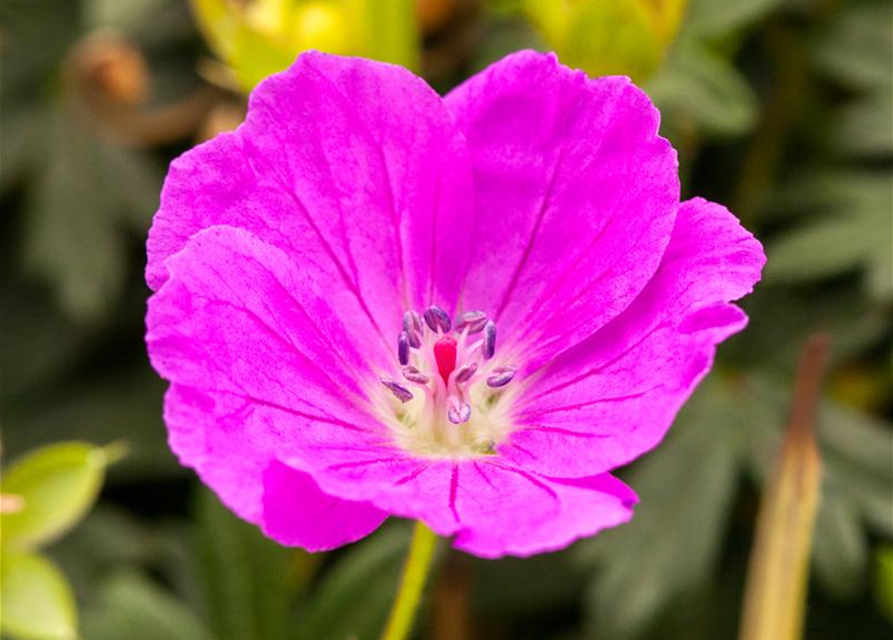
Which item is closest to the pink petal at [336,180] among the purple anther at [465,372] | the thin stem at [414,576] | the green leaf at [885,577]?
the purple anther at [465,372]

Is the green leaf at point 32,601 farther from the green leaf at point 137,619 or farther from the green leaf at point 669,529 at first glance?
the green leaf at point 669,529

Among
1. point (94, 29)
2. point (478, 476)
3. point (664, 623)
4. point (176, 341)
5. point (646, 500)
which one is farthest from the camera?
point (94, 29)

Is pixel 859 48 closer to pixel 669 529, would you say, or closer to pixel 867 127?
pixel 867 127

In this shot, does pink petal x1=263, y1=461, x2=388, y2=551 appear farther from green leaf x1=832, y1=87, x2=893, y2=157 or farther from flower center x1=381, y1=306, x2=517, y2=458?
green leaf x1=832, y1=87, x2=893, y2=157

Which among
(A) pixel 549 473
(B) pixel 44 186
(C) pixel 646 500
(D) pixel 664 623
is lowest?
(D) pixel 664 623

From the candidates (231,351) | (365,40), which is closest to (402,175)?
(231,351)

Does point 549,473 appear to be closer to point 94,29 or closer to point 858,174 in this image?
point 858,174

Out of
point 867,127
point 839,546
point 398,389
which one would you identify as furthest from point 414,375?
point 867,127
